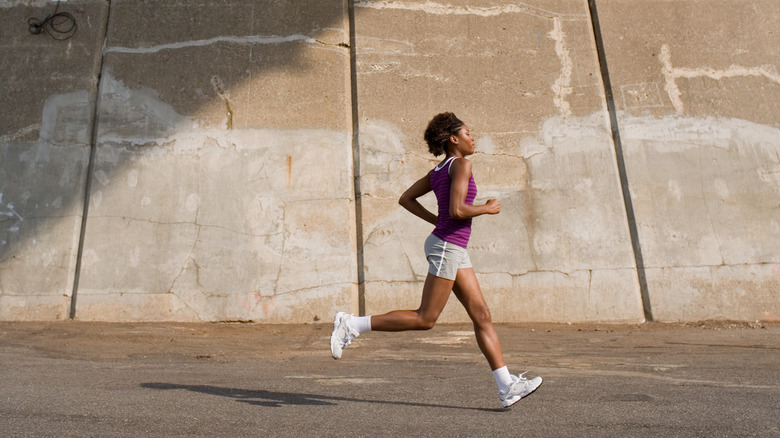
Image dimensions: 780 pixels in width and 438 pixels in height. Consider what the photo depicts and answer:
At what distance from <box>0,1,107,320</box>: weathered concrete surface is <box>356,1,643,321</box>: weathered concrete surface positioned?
348 cm

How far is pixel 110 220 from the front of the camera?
7.70 meters

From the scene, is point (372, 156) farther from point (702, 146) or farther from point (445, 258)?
point (445, 258)

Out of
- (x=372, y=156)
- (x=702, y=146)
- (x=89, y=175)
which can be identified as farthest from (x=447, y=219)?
(x=89, y=175)

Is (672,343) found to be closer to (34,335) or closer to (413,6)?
(413,6)

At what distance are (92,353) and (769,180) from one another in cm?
787

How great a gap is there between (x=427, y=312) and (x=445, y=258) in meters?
0.34

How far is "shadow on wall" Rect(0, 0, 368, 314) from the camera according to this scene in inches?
303

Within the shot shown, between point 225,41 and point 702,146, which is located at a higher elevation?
point 225,41

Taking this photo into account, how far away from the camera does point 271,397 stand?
3.96m

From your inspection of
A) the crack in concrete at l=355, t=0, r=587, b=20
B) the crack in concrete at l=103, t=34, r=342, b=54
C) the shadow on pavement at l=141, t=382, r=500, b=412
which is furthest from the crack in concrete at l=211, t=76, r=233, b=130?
the shadow on pavement at l=141, t=382, r=500, b=412

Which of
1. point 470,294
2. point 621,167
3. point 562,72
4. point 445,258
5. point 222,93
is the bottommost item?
point 470,294

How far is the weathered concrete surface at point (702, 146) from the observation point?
757 cm

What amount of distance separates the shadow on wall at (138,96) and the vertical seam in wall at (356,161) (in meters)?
0.11

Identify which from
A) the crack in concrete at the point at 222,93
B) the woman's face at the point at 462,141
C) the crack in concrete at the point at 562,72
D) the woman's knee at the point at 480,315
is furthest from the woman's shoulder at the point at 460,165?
the crack in concrete at the point at 222,93
